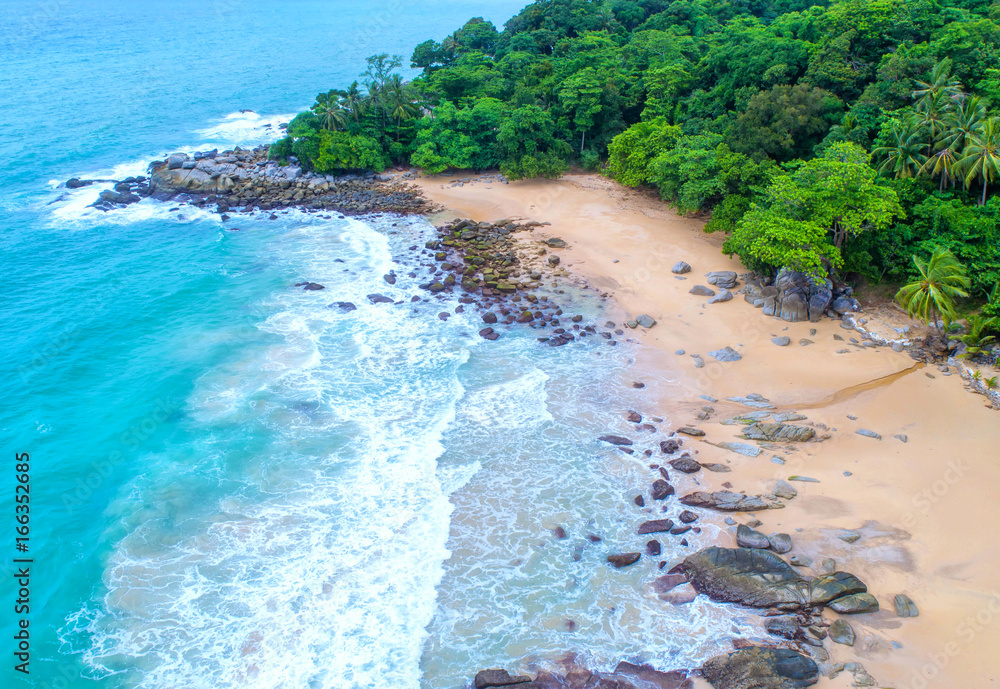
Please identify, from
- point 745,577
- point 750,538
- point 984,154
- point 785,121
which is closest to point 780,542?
point 750,538

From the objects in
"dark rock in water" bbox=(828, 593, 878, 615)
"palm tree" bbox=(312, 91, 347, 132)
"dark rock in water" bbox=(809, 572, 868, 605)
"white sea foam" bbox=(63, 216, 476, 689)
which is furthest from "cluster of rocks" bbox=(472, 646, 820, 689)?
"palm tree" bbox=(312, 91, 347, 132)

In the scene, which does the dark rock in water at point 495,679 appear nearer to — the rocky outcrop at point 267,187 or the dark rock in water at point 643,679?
the dark rock in water at point 643,679

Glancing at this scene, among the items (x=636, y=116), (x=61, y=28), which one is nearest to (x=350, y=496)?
(x=636, y=116)

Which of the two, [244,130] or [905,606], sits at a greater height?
[244,130]

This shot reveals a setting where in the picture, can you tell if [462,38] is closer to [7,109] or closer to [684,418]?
[7,109]

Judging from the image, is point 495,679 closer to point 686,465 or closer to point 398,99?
point 686,465

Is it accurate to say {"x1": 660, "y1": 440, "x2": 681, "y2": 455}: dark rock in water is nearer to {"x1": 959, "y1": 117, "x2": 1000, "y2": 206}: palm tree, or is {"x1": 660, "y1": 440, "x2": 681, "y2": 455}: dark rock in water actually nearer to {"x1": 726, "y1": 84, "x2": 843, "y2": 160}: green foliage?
{"x1": 959, "y1": 117, "x2": 1000, "y2": 206}: palm tree
